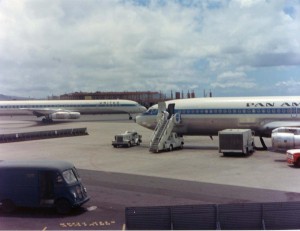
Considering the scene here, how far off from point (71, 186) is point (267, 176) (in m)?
12.8

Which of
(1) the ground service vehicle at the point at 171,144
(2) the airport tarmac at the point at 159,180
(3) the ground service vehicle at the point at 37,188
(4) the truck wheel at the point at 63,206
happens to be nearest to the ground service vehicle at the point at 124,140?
(2) the airport tarmac at the point at 159,180

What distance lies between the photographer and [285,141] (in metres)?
31.9

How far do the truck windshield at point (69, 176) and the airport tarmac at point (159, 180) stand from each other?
4.60 ft

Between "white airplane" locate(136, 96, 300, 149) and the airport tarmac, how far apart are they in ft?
8.00

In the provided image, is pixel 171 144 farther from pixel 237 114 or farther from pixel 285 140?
pixel 285 140

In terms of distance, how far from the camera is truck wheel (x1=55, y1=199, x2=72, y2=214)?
56.1 ft

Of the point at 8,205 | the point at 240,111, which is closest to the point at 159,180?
the point at 8,205

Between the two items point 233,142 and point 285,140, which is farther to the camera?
point 233,142

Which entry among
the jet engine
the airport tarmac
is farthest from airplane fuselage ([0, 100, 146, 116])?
the jet engine

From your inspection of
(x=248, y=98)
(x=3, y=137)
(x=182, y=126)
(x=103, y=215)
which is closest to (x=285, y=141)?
(x=248, y=98)

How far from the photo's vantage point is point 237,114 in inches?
1492

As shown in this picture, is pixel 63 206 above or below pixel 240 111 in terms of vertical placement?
below

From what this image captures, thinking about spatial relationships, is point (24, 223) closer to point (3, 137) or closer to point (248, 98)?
point (248, 98)

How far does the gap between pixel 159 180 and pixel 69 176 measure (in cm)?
744
